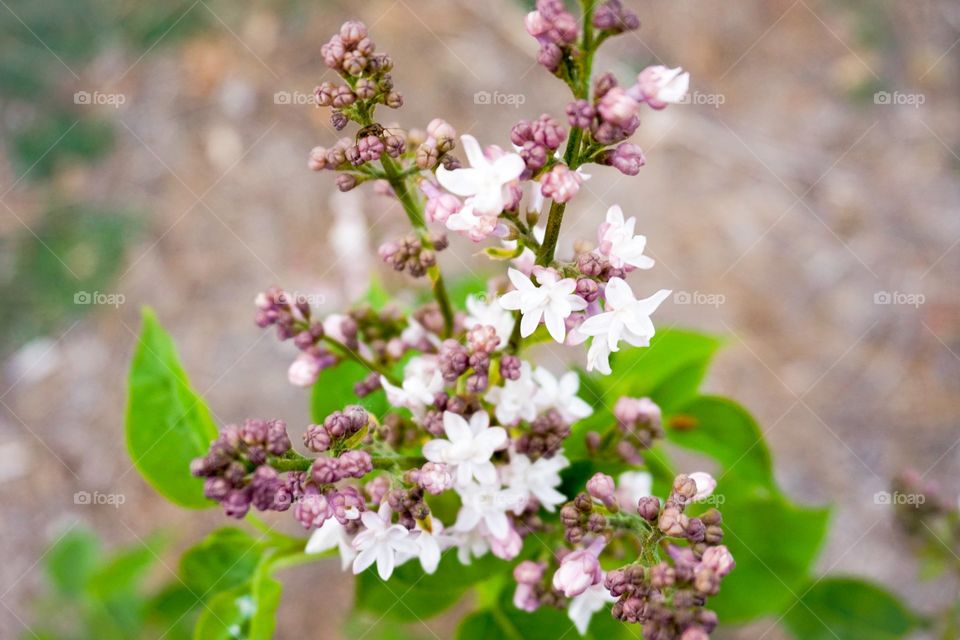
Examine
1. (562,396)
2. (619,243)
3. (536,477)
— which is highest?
(619,243)

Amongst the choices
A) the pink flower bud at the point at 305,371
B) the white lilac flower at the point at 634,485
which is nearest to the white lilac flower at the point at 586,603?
the white lilac flower at the point at 634,485

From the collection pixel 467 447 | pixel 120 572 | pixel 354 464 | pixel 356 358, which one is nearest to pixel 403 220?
pixel 120 572

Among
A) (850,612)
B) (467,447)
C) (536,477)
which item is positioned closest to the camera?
(467,447)

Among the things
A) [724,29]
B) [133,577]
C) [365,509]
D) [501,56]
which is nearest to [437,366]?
[365,509]

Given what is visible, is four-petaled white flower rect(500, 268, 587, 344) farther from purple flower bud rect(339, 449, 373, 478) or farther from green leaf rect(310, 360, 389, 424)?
green leaf rect(310, 360, 389, 424)

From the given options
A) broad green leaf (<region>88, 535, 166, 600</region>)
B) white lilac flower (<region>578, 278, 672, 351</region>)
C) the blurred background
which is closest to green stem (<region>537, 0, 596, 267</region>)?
white lilac flower (<region>578, 278, 672, 351</region>)

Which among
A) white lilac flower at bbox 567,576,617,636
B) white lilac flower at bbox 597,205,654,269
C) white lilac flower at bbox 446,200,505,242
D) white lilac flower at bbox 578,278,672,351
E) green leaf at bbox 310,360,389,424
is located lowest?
white lilac flower at bbox 567,576,617,636

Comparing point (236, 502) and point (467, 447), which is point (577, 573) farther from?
point (236, 502)
